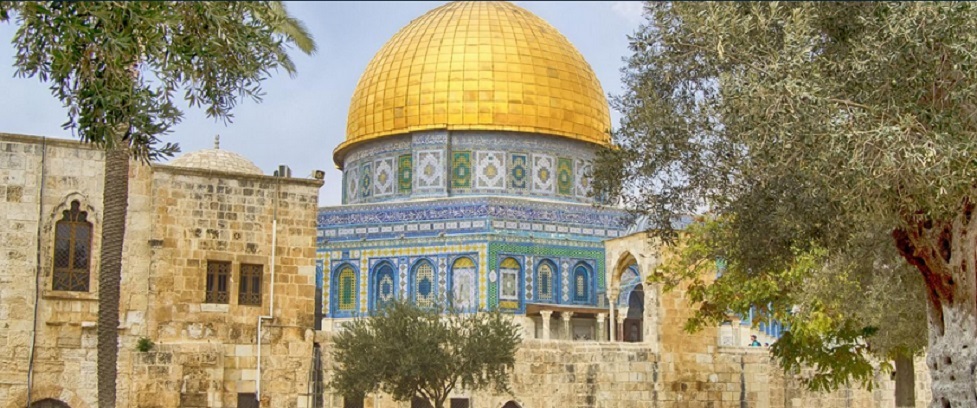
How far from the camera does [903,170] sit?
8844 millimetres

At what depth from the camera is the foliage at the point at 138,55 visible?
7.76m

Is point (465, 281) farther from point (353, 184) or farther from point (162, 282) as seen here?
point (162, 282)

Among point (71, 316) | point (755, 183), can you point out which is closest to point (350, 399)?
point (71, 316)

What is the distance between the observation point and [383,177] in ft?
96.8

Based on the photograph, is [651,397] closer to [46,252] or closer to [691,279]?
[691,279]

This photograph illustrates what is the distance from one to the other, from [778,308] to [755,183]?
759cm

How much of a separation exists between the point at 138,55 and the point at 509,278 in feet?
62.0

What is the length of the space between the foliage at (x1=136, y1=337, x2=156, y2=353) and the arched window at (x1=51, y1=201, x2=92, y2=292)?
3.04 feet

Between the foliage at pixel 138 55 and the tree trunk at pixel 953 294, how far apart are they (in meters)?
5.57

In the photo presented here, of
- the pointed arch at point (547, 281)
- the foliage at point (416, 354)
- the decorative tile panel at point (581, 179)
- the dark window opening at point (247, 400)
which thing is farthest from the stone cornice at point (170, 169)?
the decorative tile panel at point (581, 179)

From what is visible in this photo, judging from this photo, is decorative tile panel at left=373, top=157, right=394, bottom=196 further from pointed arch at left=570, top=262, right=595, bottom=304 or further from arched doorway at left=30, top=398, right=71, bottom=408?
arched doorway at left=30, top=398, right=71, bottom=408

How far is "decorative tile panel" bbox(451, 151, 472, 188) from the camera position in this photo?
2859cm

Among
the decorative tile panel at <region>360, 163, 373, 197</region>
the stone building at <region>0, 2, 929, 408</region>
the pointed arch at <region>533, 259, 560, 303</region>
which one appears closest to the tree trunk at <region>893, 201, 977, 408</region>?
the stone building at <region>0, 2, 929, 408</region>

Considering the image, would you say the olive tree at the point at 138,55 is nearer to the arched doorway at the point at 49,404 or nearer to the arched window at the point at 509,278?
the arched doorway at the point at 49,404
